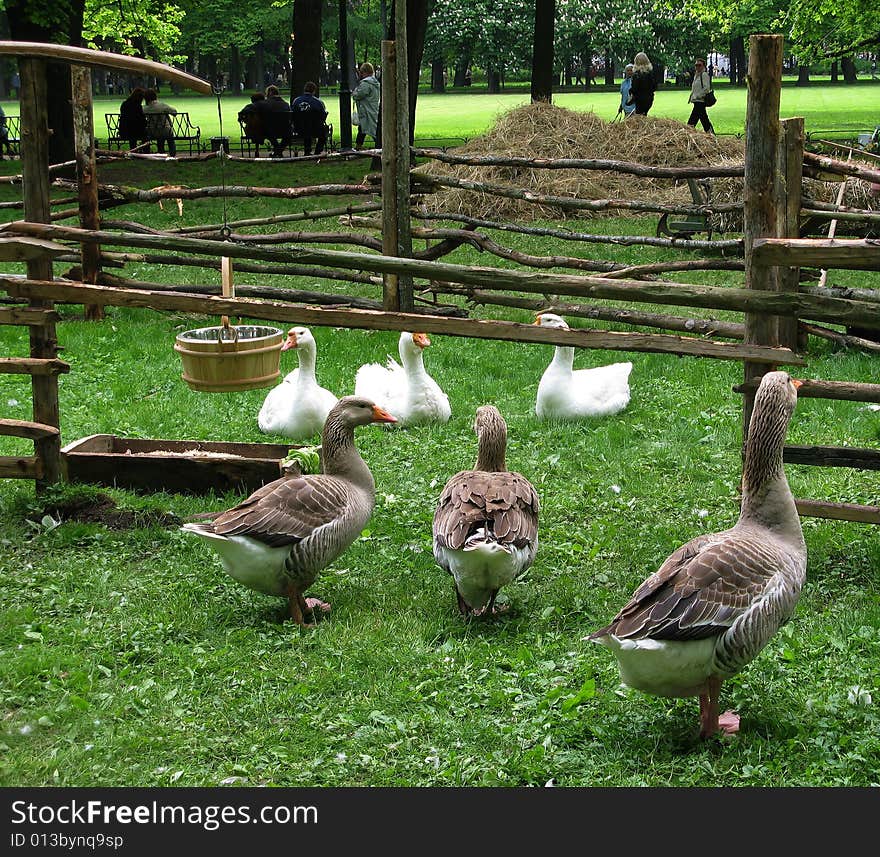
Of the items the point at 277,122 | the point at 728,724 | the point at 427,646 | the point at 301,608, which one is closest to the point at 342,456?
the point at 301,608

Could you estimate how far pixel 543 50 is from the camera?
28.5m

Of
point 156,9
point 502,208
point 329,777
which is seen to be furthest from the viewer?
point 156,9

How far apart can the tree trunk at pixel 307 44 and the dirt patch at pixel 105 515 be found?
73.2 ft

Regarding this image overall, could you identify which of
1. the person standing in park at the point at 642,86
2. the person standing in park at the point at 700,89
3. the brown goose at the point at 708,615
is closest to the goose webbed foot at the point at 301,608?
the brown goose at the point at 708,615

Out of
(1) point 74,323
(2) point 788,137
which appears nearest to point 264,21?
(1) point 74,323

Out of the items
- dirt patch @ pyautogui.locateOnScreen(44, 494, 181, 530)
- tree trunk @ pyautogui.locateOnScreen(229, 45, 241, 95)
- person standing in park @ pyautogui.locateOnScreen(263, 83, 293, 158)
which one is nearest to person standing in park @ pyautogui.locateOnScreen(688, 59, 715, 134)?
person standing in park @ pyautogui.locateOnScreen(263, 83, 293, 158)

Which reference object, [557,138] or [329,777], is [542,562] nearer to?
[329,777]

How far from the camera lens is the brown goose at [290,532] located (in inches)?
222

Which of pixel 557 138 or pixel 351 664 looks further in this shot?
pixel 557 138

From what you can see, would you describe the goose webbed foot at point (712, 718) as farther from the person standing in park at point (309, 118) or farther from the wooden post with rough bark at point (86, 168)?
the person standing in park at point (309, 118)

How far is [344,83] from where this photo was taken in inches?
1196

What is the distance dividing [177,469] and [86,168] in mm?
6259

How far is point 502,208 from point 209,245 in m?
13.0

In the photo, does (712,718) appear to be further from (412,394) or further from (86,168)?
(86,168)
